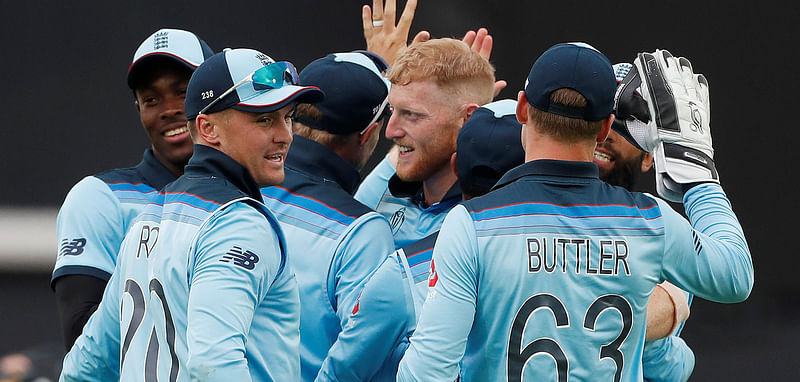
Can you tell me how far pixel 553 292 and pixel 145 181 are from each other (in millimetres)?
1232

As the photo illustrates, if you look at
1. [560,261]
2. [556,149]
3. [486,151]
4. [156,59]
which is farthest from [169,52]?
[560,261]

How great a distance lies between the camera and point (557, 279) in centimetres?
176

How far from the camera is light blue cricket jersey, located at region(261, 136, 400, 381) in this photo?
84.1 inches

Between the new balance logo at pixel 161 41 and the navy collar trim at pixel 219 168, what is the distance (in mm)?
729

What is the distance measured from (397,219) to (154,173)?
64 centimetres

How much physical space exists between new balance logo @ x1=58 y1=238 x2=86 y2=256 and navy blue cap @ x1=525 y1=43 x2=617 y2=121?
3.81ft

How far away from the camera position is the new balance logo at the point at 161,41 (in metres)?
2.58

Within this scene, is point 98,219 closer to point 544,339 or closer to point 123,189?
point 123,189

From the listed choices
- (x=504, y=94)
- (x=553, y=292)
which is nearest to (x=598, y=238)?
(x=553, y=292)

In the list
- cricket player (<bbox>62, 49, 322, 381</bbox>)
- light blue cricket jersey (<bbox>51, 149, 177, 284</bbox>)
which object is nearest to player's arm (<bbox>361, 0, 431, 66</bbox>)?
light blue cricket jersey (<bbox>51, 149, 177, 284</bbox>)

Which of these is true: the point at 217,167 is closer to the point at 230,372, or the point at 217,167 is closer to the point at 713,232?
the point at 230,372

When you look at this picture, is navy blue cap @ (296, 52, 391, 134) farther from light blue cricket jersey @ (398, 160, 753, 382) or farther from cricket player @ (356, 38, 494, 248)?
light blue cricket jersey @ (398, 160, 753, 382)

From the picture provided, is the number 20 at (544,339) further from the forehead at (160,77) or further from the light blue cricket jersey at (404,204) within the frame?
the forehead at (160,77)

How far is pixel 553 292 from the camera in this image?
176 centimetres
